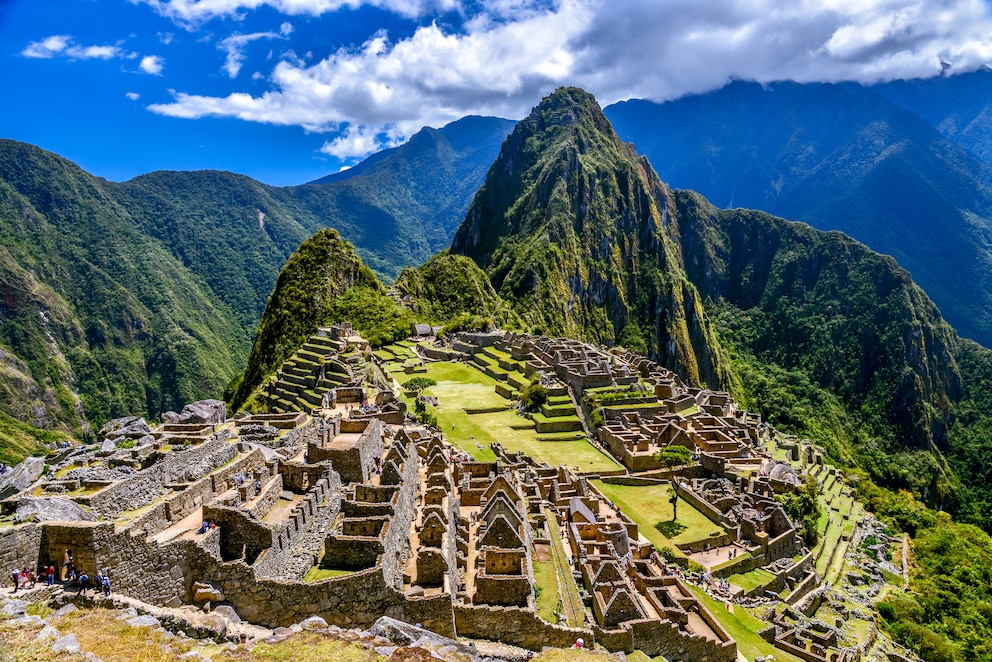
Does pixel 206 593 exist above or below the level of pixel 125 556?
below

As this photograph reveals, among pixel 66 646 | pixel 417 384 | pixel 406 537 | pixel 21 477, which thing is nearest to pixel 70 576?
pixel 66 646

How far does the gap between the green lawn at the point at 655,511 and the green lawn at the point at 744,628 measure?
17.4ft

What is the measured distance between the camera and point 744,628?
28.0m

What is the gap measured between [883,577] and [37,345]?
150412 millimetres

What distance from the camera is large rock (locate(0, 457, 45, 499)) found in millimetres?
16234

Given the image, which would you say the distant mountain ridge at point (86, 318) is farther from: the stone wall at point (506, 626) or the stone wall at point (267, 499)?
the stone wall at point (506, 626)

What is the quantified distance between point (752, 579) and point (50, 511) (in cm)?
3302

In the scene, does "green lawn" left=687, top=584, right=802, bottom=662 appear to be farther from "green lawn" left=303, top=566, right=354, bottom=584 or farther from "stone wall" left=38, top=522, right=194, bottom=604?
"stone wall" left=38, top=522, right=194, bottom=604

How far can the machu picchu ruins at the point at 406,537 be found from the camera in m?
15.0

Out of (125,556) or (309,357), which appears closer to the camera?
(125,556)

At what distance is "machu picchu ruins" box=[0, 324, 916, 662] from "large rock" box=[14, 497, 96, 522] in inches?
2.3

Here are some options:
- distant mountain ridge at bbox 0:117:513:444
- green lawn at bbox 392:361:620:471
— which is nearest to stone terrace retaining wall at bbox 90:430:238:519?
green lawn at bbox 392:361:620:471

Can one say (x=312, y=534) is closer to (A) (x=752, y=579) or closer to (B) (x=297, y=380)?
(A) (x=752, y=579)

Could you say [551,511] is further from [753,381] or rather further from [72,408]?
[753,381]
